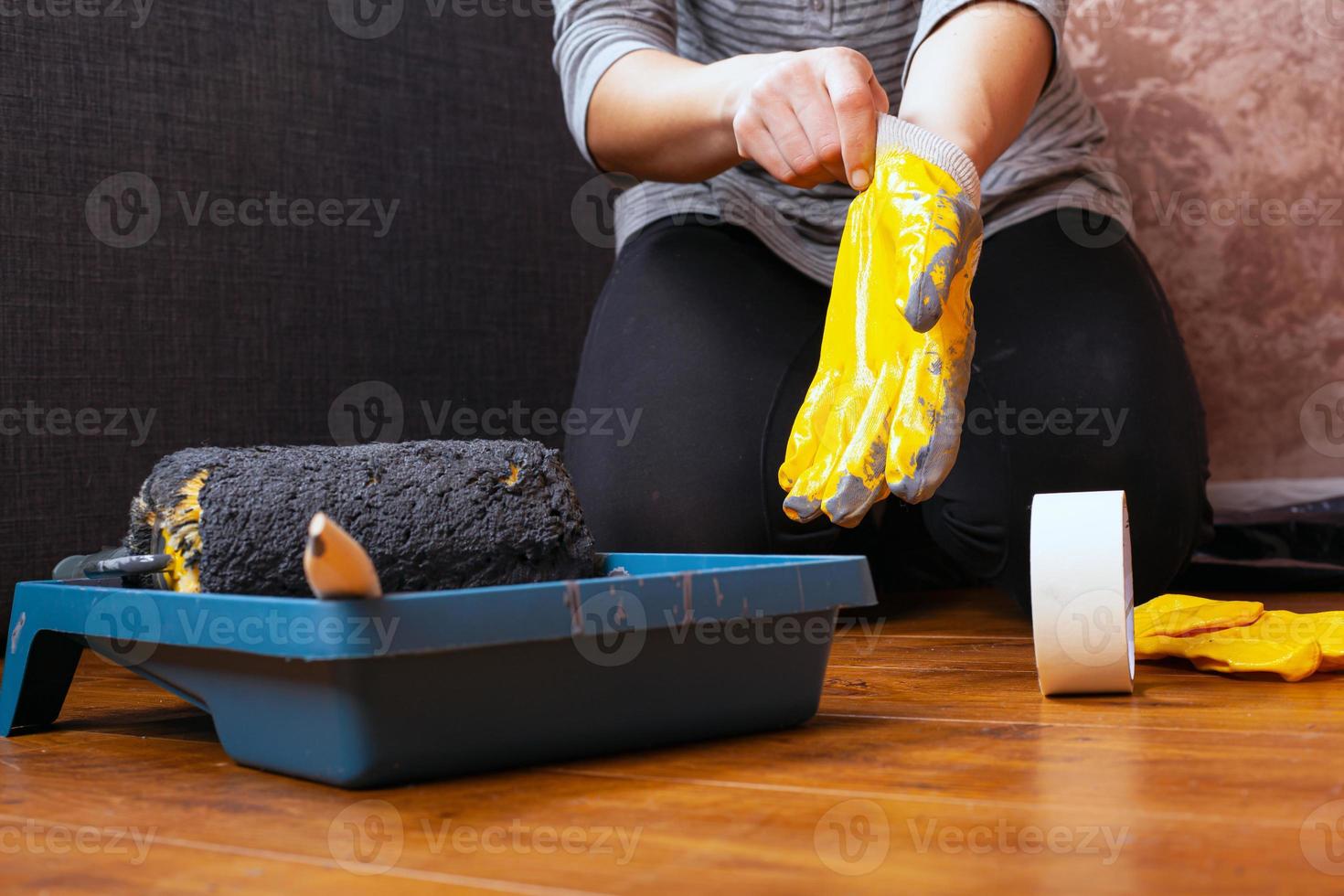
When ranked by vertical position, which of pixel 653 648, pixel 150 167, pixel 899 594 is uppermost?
pixel 150 167

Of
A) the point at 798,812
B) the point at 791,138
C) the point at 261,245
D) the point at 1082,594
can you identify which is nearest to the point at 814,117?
the point at 791,138

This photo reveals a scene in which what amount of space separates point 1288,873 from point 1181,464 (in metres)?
0.73

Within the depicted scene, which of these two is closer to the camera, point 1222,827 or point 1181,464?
point 1222,827

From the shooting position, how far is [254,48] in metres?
1.34

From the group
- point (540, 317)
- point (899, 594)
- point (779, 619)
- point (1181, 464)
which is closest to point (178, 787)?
point (779, 619)

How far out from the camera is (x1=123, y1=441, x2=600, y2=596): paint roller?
62 centimetres

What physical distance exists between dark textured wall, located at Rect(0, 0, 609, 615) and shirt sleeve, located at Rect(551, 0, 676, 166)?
35cm

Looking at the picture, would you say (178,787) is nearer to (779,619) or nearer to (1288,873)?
(779,619)

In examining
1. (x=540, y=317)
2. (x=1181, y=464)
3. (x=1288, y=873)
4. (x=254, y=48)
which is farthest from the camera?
(x=540, y=317)

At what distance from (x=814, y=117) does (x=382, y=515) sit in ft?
1.28
